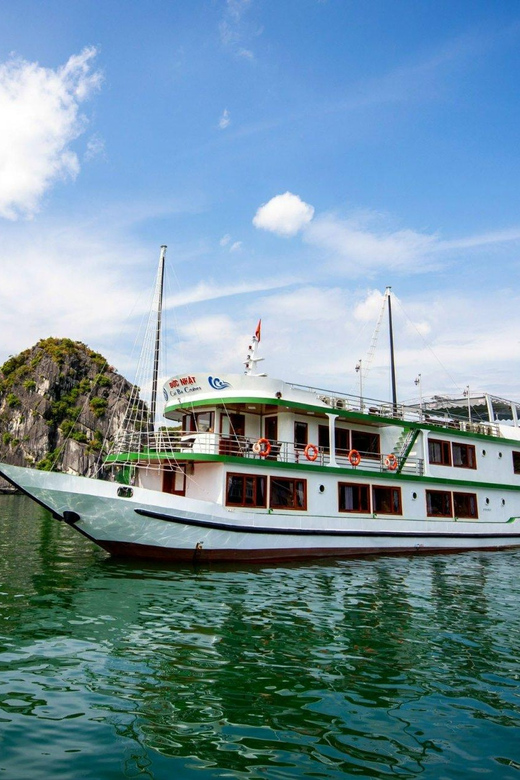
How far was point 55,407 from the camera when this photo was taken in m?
90.8

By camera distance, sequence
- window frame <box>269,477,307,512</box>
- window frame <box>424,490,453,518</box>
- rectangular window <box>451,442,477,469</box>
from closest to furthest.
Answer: window frame <box>269,477,307,512</box>, window frame <box>424,490,453,518</box>, rectangular window <box>451,442,477,469</box>

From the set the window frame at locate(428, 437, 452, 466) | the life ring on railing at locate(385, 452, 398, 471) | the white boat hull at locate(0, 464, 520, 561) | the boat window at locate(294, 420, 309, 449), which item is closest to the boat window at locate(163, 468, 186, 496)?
the white boat hull at locate(0, 464, 520, 561)

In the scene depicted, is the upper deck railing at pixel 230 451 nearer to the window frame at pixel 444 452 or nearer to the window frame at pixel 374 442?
the window frame at pixel 374 442

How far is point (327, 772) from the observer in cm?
497

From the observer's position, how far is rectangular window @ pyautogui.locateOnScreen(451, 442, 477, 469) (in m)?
22.6

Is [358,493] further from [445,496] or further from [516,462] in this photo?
[516,462]

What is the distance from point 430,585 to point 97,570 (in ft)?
27.2

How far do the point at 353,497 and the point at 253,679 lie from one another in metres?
12.5

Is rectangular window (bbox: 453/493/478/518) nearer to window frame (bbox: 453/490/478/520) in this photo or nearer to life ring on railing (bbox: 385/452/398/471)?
window frame (bbox: 453/490/478/520)

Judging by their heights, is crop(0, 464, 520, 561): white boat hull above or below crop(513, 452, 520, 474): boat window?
below

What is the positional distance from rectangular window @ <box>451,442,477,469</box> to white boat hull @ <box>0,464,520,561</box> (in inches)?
200

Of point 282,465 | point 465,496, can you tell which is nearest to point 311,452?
point 282,465

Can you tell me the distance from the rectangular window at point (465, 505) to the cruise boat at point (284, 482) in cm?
5

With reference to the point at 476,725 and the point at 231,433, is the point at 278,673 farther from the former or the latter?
the point at 231,433
